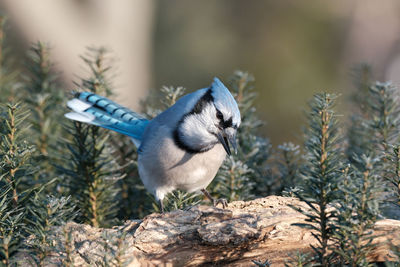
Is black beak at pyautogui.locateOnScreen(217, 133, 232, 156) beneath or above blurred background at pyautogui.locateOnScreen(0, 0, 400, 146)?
beneath

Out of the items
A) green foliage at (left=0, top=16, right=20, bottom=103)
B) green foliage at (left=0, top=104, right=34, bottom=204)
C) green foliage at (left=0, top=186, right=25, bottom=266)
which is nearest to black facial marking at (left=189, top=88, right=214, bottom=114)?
green foliage at (left=0, top=16, right=20, bottom=103)

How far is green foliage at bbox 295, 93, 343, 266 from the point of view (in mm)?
1000

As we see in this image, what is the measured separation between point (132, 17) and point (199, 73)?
53.3 inches

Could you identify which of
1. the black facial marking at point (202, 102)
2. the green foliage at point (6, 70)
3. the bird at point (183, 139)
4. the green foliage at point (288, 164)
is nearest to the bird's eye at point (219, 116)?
the bird at point (183, 139)

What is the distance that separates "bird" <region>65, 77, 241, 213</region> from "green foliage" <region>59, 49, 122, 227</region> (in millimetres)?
261

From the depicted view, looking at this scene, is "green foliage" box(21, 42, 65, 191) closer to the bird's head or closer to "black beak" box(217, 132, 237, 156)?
the bird's head

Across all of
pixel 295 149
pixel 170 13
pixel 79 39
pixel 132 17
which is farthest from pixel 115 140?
pixel 170 13

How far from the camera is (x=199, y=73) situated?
671cm

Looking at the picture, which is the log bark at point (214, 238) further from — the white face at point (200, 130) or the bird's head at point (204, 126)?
the white face at point (200, 130)

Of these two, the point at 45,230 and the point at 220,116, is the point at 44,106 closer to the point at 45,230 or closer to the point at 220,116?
the point at 220,116

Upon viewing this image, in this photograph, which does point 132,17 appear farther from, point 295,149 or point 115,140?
point 295,149

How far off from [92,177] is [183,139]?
1.95 feet

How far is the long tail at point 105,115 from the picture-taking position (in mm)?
1779

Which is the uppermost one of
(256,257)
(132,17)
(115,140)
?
(132,17)
